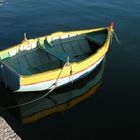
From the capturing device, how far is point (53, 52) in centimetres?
2239

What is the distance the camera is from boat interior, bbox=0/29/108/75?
847 inches

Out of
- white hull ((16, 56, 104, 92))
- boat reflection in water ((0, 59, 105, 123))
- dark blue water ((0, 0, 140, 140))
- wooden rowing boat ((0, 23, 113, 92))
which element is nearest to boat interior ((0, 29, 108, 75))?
wooden rowing boat ((0, 23, 113, 92))

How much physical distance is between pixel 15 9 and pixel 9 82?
1719 cm

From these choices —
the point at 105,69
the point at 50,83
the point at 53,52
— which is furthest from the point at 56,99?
the point at 105,69

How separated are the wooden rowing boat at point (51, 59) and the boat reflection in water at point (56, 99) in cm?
56

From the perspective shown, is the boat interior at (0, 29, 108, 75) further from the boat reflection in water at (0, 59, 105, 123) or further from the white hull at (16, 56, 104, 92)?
the boat reflection in water at (0, 59, 105, 123)

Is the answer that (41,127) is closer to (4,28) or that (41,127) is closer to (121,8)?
(4,28)

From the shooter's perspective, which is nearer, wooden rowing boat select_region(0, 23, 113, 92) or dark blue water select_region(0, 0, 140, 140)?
dark blue water select_region(0, 0, 140, 140)

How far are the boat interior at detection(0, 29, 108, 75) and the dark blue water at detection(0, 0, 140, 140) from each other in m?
Answer: 1.64

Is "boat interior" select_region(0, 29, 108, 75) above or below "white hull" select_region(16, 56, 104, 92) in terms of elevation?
above

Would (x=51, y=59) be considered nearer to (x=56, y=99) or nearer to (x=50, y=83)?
(x=50, y=83)

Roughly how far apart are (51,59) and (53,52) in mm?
826

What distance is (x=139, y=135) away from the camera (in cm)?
1702

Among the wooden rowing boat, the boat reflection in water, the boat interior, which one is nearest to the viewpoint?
the boat reflection in water
